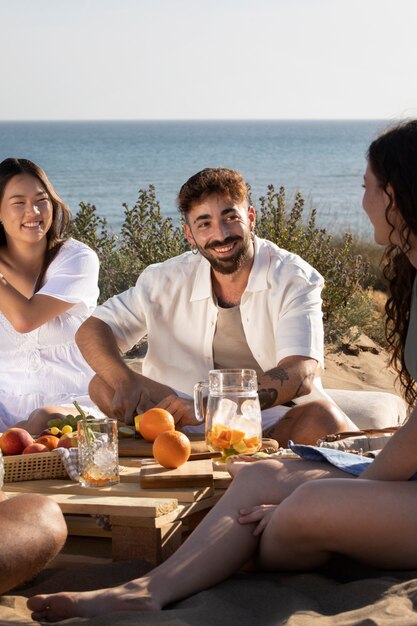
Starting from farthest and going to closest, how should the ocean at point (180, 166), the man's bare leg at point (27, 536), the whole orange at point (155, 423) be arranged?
the ocean at point (180, 166), the whole orange at point (155, 423), the man's bare leg at point (27, 536)

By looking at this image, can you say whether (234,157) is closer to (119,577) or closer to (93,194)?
(93,194)

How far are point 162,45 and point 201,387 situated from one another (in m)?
55.8

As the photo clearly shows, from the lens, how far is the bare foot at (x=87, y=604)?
2984 millimetres

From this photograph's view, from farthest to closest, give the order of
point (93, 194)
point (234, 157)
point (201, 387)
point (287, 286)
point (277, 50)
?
point (234, 157), point (277, 50), point (93, 194), point (287, 286), point (201, 387)

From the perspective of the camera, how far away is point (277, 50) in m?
56.3

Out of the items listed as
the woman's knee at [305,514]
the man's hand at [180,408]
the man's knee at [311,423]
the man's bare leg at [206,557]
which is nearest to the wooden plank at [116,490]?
the man's bare leg at [206,557]

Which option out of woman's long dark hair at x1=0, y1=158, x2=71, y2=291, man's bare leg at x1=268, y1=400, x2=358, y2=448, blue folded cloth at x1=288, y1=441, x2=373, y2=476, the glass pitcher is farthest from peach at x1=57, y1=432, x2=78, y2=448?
woman's long dark hair at x1=0, y1=158, x2=71, y2=291

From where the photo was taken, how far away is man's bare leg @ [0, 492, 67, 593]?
3109 mm

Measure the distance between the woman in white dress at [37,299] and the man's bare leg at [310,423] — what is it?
117cm

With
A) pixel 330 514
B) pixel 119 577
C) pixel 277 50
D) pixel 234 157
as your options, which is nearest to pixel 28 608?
pixel 119 577

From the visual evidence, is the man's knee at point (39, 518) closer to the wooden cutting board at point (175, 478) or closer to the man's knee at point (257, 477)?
the wooden cutting board at point (175, 478)

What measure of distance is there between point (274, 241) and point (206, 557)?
5.91 metres

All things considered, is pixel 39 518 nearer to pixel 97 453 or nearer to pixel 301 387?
pixel 97 453

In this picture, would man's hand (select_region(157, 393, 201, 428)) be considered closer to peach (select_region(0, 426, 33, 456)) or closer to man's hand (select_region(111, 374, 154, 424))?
man's hand (select_region(111, 374, 154, 424))
